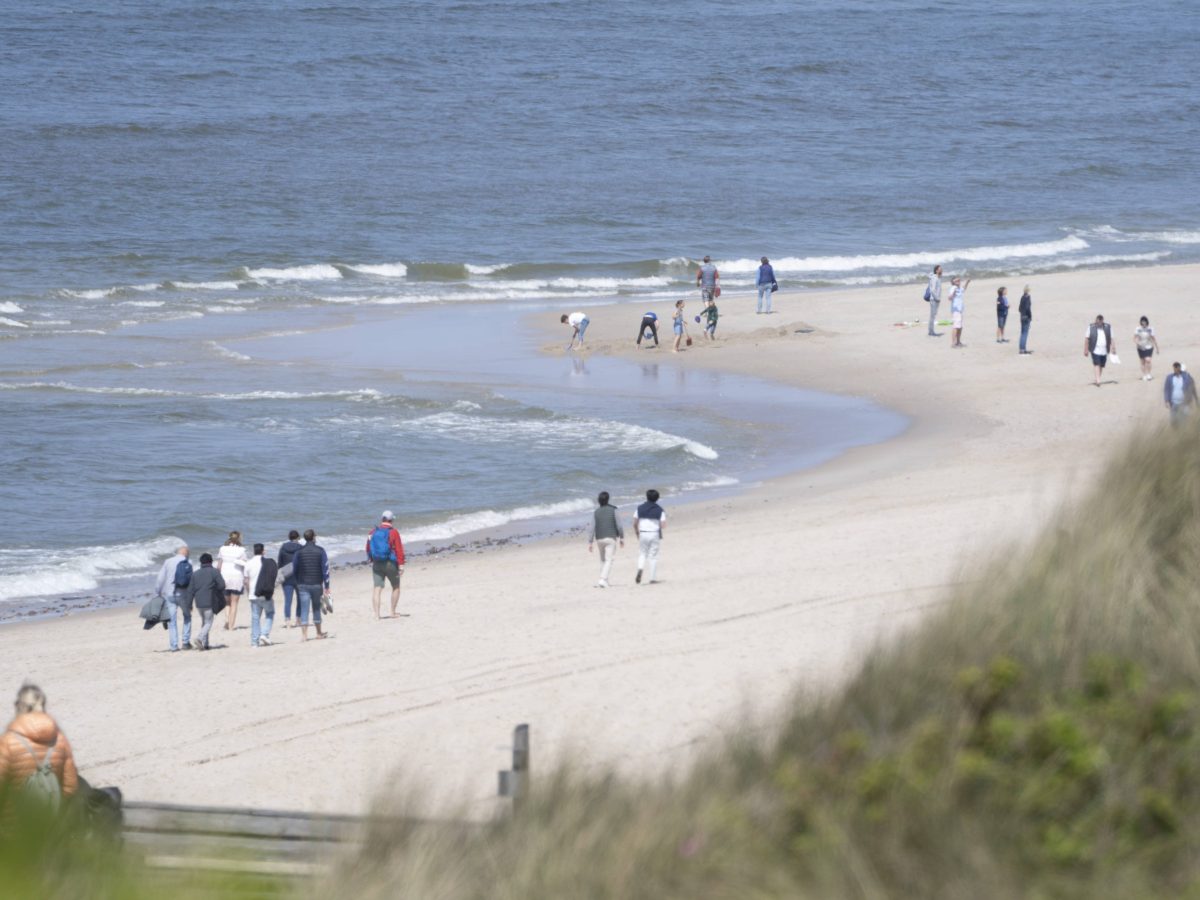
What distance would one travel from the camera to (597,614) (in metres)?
14.5

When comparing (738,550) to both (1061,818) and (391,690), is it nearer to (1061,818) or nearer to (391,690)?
(391,690)

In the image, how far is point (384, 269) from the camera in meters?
46.6

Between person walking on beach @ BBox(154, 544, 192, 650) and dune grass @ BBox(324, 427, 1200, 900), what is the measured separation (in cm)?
928

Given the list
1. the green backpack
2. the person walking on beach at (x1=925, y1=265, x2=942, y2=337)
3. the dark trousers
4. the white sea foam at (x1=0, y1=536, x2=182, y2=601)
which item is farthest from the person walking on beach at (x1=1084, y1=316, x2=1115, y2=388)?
the green backpack

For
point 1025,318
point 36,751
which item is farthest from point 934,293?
point 36,751

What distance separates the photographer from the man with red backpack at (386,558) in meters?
15.1

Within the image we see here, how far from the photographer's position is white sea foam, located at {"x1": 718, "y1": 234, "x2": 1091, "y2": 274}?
47.4 metres

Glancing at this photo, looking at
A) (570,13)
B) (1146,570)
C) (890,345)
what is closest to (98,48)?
(570,13)

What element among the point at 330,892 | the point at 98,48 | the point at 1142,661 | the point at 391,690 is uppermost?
the point at 98,48

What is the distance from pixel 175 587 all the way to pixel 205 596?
30cm

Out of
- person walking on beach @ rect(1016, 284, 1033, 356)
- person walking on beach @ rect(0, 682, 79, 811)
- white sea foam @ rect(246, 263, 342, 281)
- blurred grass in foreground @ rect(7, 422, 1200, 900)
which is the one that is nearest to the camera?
blurred grass in foreground @ rect(7, 422, 1200, 900)

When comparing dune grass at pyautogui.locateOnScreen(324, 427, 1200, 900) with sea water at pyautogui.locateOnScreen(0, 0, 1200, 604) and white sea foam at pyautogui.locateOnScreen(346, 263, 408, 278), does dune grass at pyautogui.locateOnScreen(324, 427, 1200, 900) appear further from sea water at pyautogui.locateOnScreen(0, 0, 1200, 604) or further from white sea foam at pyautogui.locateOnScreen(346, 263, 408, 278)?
white sea foam at pyautogui.locateOnScreen(346, 263, 408, 278)

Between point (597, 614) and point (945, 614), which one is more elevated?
point (945, 614)

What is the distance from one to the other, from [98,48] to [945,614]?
79.1 m
